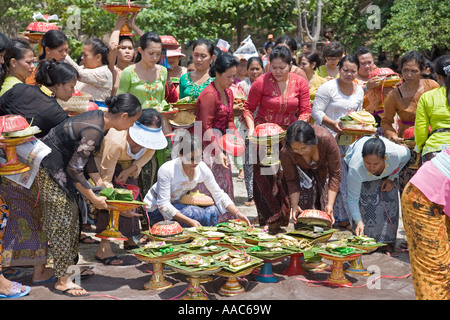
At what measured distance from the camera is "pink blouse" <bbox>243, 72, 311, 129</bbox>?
514 centimetres

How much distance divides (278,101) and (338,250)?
178 centimetres

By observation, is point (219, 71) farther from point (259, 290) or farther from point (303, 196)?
point (259, 290)

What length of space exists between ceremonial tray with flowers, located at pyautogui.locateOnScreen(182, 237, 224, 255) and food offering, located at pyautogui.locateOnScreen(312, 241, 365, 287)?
2.27 ft

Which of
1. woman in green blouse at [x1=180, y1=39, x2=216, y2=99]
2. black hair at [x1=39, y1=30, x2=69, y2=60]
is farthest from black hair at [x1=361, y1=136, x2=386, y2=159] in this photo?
black hair at [x1=39, y1=30, x2=69, y2=60]

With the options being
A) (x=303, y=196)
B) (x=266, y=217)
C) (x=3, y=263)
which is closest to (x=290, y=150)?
(x=303, y=196)

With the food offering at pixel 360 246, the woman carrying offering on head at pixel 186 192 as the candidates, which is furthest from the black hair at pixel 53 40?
the food offering at pixel 360 246

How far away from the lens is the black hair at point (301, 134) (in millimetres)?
4301

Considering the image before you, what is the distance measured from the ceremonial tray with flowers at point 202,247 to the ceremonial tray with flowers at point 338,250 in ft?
2.25

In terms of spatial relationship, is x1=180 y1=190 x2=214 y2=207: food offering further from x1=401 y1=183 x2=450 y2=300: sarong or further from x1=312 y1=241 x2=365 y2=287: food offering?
x1=401 y1=183 x2=450 y2=300: sarong

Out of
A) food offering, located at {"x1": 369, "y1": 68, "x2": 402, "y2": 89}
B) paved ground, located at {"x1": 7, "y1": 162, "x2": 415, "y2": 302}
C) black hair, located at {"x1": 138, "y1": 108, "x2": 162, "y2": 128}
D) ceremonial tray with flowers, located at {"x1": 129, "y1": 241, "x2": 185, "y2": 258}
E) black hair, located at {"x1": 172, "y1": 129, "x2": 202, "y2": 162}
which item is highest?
food offering, located at {"x1": 369, "y1": 68, "x2": 402, "y2": 89}

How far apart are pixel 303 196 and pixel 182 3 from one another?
8.19 m

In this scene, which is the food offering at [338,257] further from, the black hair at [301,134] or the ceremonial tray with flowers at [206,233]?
the black hair at [301,134]

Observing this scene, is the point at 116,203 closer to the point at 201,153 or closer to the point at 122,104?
the point at 122,104

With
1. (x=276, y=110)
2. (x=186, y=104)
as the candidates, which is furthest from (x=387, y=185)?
(x=186, y=104)
